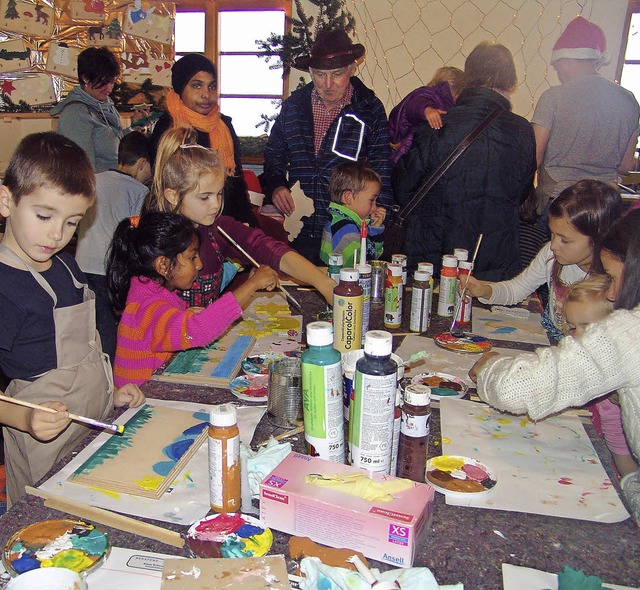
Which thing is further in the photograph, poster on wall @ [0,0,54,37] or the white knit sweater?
poster on wall @ [0,0,54,37]

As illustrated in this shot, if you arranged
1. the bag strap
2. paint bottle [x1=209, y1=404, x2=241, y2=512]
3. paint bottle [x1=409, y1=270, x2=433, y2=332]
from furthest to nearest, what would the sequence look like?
1. the bag strap
2. paint bottle [x1=409, y1=270, x2=433, y2=332]
3. paint bottle [x1=209, y1=404, x2=241, y2=512]

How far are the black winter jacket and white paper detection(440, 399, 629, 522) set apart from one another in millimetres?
1386

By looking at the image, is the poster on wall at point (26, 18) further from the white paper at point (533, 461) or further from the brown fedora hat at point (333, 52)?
the white paper at point (533, 461)

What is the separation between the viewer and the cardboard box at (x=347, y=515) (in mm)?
861

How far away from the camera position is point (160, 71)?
209 inches

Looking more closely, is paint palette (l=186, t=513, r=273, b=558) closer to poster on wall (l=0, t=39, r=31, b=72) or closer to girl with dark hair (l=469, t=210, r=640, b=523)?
girl with dark hair (l=469, t=210, r=640, b=523)

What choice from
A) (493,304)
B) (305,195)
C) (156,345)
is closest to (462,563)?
(156,345)

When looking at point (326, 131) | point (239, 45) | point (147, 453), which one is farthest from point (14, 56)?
point (147, 453)

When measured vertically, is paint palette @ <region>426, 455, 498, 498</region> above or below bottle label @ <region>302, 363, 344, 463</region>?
below

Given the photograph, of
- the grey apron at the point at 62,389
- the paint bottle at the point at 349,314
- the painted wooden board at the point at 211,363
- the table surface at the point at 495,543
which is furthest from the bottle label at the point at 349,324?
the grey apron at the point at 62,389

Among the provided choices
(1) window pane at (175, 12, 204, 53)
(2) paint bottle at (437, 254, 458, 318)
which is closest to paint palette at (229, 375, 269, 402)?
(2) paint bottle at (437, 254, 458, 318)

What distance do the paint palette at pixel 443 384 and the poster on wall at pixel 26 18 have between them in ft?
15.7

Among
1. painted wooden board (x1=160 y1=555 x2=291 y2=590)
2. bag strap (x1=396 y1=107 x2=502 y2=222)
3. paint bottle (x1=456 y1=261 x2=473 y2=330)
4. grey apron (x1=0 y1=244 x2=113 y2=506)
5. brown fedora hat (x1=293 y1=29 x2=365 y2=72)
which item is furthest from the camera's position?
brown fedora hat (x1=293 y1=29 x2=365 y2=72)

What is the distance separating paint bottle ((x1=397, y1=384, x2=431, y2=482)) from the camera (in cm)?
100
